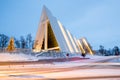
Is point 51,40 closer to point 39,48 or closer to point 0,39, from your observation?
point 39,48

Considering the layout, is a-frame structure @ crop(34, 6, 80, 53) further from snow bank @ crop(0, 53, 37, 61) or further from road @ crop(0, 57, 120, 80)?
road @ crop(0, 57, 120, 80)

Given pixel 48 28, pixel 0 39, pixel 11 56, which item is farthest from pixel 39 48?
pixel 11 56

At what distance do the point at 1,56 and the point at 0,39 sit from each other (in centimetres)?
3858

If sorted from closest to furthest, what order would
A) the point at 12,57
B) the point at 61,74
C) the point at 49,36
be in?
the point at 61,74, the point at 12,57, the point at 49,36

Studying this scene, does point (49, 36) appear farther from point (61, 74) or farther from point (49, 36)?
point (61, 74)

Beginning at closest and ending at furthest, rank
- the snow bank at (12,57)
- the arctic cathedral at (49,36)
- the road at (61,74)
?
the road at (61,74)
the snow bank at (12,57)
the arctic cathedral at (49,36)

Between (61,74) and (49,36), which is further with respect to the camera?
(49,36)

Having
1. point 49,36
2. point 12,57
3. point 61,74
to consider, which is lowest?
point 61,74

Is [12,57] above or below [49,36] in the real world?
below

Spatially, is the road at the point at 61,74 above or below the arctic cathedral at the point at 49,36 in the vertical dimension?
below

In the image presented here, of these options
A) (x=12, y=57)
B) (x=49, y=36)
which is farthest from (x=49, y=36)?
(x=12, y=57)

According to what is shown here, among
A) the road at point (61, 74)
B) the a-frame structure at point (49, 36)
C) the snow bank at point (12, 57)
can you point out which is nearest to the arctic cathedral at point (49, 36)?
the a-frame structure at point (49, 36)

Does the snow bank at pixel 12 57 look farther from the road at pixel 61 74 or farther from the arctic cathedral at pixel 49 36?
the arctic cathedral at pixel 49 36

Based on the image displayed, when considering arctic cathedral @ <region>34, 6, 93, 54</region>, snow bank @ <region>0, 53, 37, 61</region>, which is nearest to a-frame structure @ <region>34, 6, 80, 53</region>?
arctic cathedral @ <region>34, 6, 93, 54</region>
